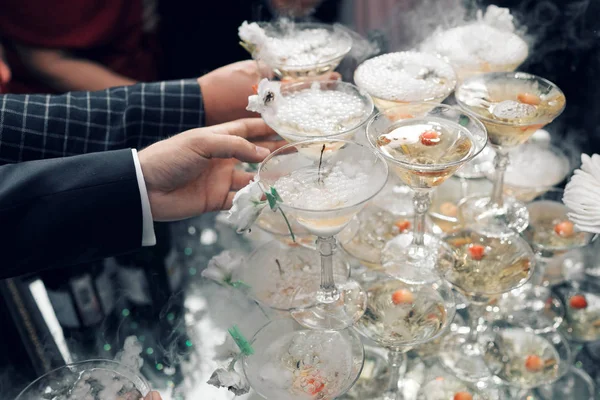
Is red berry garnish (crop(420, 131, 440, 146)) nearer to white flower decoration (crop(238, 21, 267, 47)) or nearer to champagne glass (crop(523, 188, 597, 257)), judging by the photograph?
champagne glass (crop(523, 188, 597, 257))

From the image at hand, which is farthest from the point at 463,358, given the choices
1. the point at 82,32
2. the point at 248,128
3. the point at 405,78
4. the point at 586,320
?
the point at 82,32

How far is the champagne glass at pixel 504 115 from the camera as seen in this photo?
124cm

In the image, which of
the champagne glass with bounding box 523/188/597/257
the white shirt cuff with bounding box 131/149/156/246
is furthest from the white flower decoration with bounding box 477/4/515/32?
the white shirt cuff with bounding box 131/149/156/246

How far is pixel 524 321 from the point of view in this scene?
139 cm

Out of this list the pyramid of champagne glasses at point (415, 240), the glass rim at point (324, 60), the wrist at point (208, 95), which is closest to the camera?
the pyramid of champagne glasses at point (415, 240)

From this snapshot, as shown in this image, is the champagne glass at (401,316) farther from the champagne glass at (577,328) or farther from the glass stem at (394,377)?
the champagne glass at (577,328)

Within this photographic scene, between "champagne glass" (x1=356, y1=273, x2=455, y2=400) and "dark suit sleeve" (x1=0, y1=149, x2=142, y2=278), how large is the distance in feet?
1.87

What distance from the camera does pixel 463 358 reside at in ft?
4.25

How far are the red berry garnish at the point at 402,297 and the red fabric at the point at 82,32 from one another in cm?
186

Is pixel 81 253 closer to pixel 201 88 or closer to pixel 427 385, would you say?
pixel 201 88

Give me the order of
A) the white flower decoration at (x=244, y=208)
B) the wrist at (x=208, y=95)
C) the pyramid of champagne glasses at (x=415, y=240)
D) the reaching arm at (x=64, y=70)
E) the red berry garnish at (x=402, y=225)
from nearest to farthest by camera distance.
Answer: the white flower decoration at (x=244, y=208)
the pyramid of champagne glasses at (x=415, y=240)
the red berry garnish at (x=402, y=225)
the wrist at (x=208, y=95)
the reaching arm at (x=64, y=70)

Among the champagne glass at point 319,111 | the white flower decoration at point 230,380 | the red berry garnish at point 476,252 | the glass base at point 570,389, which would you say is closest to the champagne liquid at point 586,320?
the glass base at point 570,389

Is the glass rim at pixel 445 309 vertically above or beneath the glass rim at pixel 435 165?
beneath

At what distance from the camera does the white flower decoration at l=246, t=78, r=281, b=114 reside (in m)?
1.26
